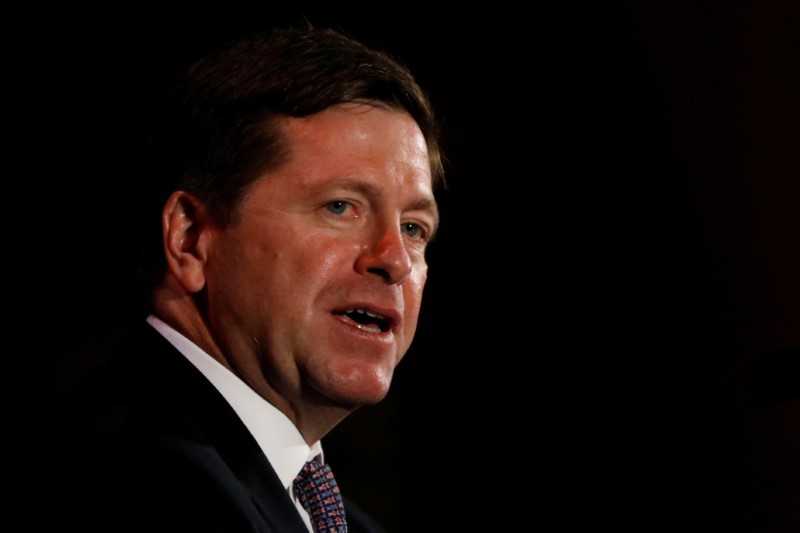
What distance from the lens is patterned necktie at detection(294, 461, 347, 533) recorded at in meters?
1.51

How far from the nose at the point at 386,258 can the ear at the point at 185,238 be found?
0.86ft

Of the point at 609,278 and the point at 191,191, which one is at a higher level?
the point at 191,191

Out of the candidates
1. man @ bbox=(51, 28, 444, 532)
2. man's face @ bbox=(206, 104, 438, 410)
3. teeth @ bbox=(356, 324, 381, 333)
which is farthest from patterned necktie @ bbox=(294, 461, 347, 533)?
teeth @ bbox=(356, 324, 381, 333)

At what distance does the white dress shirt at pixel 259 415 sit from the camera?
1.49 meters

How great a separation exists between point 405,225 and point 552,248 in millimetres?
1054

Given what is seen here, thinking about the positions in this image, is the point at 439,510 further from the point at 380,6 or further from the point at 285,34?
the point at 285,34

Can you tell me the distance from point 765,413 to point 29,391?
1.45m

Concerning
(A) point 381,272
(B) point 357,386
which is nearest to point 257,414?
(B) point 357,386

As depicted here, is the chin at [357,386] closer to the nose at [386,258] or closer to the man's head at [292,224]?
the man's head at [292,224]

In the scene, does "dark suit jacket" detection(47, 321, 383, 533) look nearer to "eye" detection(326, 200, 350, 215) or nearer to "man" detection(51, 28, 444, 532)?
"man" detection(51, 28, 444, 532)

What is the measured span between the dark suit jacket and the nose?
0.32 meters

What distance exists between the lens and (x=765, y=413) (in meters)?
1.92

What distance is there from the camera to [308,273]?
1530mm

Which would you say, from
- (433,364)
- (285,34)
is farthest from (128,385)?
(433,364)
